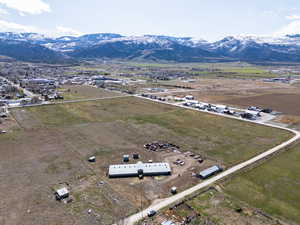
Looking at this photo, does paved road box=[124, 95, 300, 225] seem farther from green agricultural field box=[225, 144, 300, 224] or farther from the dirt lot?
green agricultural field box=[225, 144, 300, 224]

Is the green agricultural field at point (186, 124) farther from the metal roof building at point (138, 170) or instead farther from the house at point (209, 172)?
the metal roof building at point (138, 170)

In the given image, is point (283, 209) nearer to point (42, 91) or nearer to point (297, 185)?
point (297, 185)

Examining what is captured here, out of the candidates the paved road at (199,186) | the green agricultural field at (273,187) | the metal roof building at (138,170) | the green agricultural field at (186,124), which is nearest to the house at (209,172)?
the paved road at (199,186)

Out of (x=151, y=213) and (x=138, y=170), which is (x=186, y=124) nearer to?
(x=138, y=170)

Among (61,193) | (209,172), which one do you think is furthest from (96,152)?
(209,172)

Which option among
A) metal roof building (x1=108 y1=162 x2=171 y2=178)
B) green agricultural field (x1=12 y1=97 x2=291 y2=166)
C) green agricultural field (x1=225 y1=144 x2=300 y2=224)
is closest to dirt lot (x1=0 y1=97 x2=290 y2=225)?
green agricultural field (x1=12 y1=97 x2=291 y2=166)
